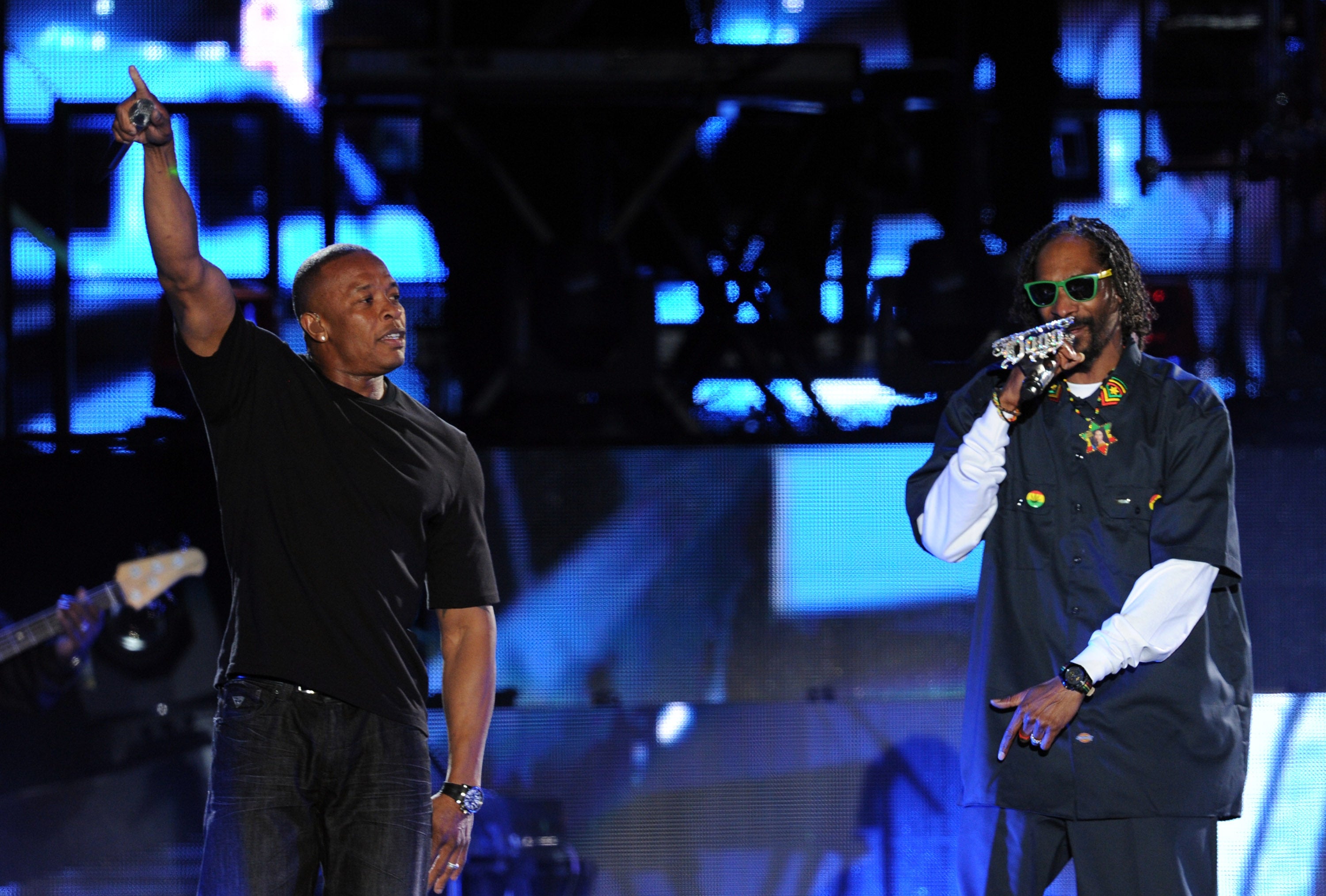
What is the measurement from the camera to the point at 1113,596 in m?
2.29

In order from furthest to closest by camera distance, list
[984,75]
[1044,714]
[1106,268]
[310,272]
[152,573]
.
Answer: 1. [984,75]
2. [152,573]
3. [1106,268]
4. [310,272]
5. [1044,714]

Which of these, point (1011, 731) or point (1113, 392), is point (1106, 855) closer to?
point (1011, 731)

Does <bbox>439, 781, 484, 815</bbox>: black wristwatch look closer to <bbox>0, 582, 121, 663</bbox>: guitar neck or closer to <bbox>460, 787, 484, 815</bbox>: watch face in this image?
<bbox>460, 787, 484, 815</bbox>: watch face

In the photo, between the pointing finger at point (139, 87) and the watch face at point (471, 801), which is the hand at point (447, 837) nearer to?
the watch face at point (471, 801)

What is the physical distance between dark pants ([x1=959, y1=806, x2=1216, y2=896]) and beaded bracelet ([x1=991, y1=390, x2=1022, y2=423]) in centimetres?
68

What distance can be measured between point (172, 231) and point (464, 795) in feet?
3.32

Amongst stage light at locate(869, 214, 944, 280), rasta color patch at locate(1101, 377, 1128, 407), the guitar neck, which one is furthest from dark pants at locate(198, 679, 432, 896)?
stage light at locate(869, 214, 944, 280)

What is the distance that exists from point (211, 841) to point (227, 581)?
1.81 m

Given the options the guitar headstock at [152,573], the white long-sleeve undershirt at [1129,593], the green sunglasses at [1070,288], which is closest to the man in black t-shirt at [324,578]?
the white long-sleeve undershirt at [1129,593]

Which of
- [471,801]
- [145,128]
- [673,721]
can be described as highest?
[145,128]

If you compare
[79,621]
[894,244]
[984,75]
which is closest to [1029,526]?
[894,244]

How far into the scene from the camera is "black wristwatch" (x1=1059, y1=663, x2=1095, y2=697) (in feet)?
7.06

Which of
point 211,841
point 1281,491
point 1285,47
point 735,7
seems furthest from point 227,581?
point 1285,47

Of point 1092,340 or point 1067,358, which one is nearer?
point 1067,358
